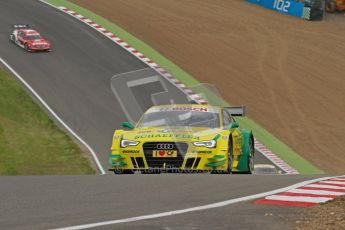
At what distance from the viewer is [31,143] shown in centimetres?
2469

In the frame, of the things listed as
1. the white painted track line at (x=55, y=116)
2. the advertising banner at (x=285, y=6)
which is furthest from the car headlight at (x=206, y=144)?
the advertising banner at (x=285, y=6)

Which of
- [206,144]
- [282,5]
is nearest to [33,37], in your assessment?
[282,5]

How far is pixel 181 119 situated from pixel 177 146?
112 centimetres

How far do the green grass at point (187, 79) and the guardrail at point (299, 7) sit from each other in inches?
459

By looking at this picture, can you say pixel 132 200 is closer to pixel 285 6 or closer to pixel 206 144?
pixel 206 144

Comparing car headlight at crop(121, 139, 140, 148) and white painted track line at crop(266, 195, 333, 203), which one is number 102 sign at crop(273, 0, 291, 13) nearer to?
car headlight at crop(121, 139, 140, 148)

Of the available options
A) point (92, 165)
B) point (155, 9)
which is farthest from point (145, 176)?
point (155, 9)

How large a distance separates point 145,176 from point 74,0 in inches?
1430

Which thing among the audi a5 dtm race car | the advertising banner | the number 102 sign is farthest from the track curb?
the number 102 sign

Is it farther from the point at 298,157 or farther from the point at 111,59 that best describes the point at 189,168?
the point at 111,59

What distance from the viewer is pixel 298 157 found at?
27.3 meters

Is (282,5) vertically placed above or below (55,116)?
above

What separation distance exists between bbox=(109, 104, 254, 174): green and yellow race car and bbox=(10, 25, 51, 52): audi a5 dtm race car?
75.5 feet

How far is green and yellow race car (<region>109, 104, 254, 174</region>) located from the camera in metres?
14.3
